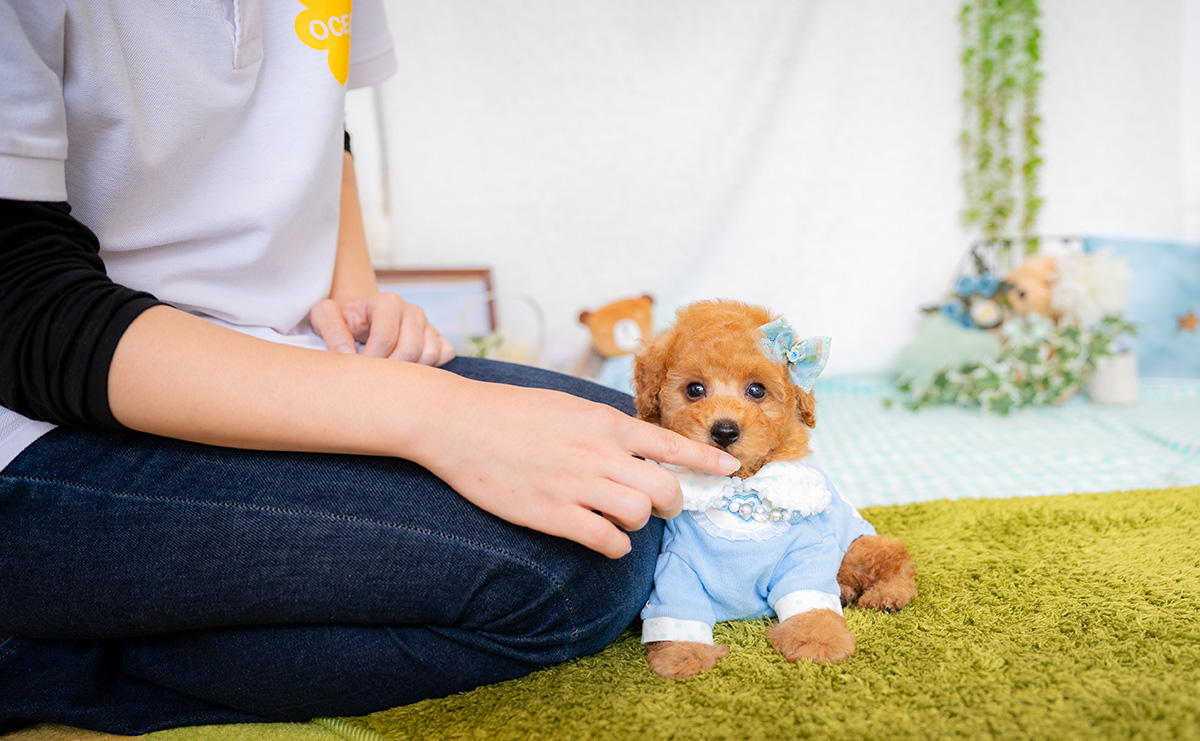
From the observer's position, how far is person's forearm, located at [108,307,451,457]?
1.90 ft

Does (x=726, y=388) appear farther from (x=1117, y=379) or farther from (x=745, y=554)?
(x=1117, y=379)

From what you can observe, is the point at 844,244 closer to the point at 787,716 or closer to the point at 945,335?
the point at 945,335

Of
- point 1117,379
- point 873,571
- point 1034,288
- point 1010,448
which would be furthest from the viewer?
point 1034,288

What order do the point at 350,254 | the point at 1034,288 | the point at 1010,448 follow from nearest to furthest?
the point at 350,254 → the point at 1010,448 → the point at 1034,288

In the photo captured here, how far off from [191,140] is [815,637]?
0.84 meters

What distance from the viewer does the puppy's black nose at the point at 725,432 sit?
29.0 inches

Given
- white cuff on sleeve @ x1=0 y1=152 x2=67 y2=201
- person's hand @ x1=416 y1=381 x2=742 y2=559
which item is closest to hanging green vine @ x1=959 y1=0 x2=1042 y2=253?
person's hand @ x1=416 y1=381 x2=742 y2=559

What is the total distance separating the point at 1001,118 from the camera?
249 cm

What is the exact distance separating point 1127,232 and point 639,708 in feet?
9.27

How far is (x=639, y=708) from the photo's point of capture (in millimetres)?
669

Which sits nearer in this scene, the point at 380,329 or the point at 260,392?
the point at 260,392

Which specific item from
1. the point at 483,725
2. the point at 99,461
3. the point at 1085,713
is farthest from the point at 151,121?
the point at 1085,713

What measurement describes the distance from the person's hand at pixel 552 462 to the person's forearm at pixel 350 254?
459 mm

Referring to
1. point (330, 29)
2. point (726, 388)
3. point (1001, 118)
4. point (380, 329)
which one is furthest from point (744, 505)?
point (1001, 118)
